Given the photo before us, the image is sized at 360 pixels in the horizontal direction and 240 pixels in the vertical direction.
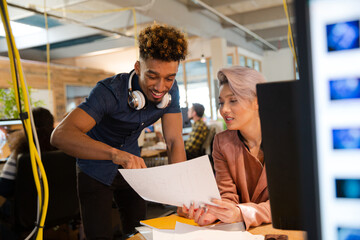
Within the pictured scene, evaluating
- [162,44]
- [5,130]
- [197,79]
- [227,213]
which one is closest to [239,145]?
[227,213]

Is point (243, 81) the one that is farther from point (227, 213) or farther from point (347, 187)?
point (347, 187)

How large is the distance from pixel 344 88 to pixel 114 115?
1.19 m

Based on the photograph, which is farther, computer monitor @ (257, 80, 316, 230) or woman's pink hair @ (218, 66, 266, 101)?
woman's pink hair @ (218, 66, 266, 101)

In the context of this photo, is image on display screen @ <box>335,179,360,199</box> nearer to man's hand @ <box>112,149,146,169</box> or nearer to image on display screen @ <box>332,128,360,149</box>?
image on display screen @ <box>332,128,360,149</box>

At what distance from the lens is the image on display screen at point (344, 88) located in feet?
1.05

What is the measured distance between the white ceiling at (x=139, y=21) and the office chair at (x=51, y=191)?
202 cm

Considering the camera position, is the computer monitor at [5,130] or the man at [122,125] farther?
the computer monitor at [5,130]

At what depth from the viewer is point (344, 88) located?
0.32m

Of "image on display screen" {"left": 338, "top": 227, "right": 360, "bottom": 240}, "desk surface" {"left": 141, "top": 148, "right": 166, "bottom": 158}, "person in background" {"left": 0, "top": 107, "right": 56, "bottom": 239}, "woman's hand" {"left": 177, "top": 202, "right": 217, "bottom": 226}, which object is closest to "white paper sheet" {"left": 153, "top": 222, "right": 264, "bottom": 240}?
"woman's hand" {"left": 177, "top": 202, "right": 217, "bottom": 226}

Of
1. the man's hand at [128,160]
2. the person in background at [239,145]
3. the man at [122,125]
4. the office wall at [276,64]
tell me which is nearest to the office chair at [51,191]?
the man at [122,125]

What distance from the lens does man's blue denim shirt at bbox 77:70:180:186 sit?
1340mm

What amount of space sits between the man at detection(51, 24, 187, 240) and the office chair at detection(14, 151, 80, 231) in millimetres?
696

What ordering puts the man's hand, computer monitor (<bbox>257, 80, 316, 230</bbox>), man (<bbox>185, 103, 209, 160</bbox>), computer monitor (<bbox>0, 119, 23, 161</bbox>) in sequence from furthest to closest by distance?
1. man (<bbox>185, 103, 209, 160</bbox>)
2. computer monitor (<bbox>0, 119, 23, 161</bbox>)
3. the man's hand
4. computer monitor (<bbox>257, 80, 316, 230</bbox>)

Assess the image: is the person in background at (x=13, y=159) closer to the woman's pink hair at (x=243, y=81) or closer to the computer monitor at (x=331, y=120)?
the woman's pink hair at (x=243, y=81)
